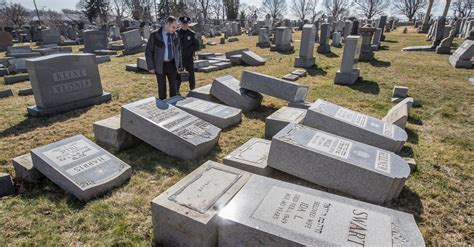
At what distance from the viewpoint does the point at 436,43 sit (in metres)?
14.8

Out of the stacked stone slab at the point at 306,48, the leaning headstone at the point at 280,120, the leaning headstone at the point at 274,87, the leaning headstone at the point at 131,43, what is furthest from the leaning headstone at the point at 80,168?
the leaning headstone at the point at 131,43

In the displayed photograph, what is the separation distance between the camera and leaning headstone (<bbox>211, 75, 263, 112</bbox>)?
5754 mm

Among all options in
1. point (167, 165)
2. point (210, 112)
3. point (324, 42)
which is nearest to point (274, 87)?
point (210, 112)

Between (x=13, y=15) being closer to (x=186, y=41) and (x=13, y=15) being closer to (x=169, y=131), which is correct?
(x=186, y=41)

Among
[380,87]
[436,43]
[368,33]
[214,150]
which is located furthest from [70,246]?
[436,43]

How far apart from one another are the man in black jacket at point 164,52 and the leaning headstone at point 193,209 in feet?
11.7

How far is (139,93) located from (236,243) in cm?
578

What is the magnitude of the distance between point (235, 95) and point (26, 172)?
3.64m

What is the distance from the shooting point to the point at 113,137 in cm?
413

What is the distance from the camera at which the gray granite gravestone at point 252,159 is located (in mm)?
3303

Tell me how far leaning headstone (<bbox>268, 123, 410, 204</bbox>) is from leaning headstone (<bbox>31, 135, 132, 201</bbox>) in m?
1.80

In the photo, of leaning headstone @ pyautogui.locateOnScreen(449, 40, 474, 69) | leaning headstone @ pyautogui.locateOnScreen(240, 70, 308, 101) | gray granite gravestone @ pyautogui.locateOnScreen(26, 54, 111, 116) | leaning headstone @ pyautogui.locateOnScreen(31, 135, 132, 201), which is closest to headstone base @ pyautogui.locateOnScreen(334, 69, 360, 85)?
leaning headstone @ pyautogui.locateOnScreen(240, 70, 308, 101)

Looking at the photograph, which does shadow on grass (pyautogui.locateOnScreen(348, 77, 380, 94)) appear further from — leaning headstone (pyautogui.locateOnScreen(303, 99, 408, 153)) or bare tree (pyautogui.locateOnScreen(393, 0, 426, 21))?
bare tree (pyautogui.locateOnScreen(393, 0, 426, 21))

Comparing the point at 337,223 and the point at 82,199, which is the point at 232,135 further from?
the point at 337,223
